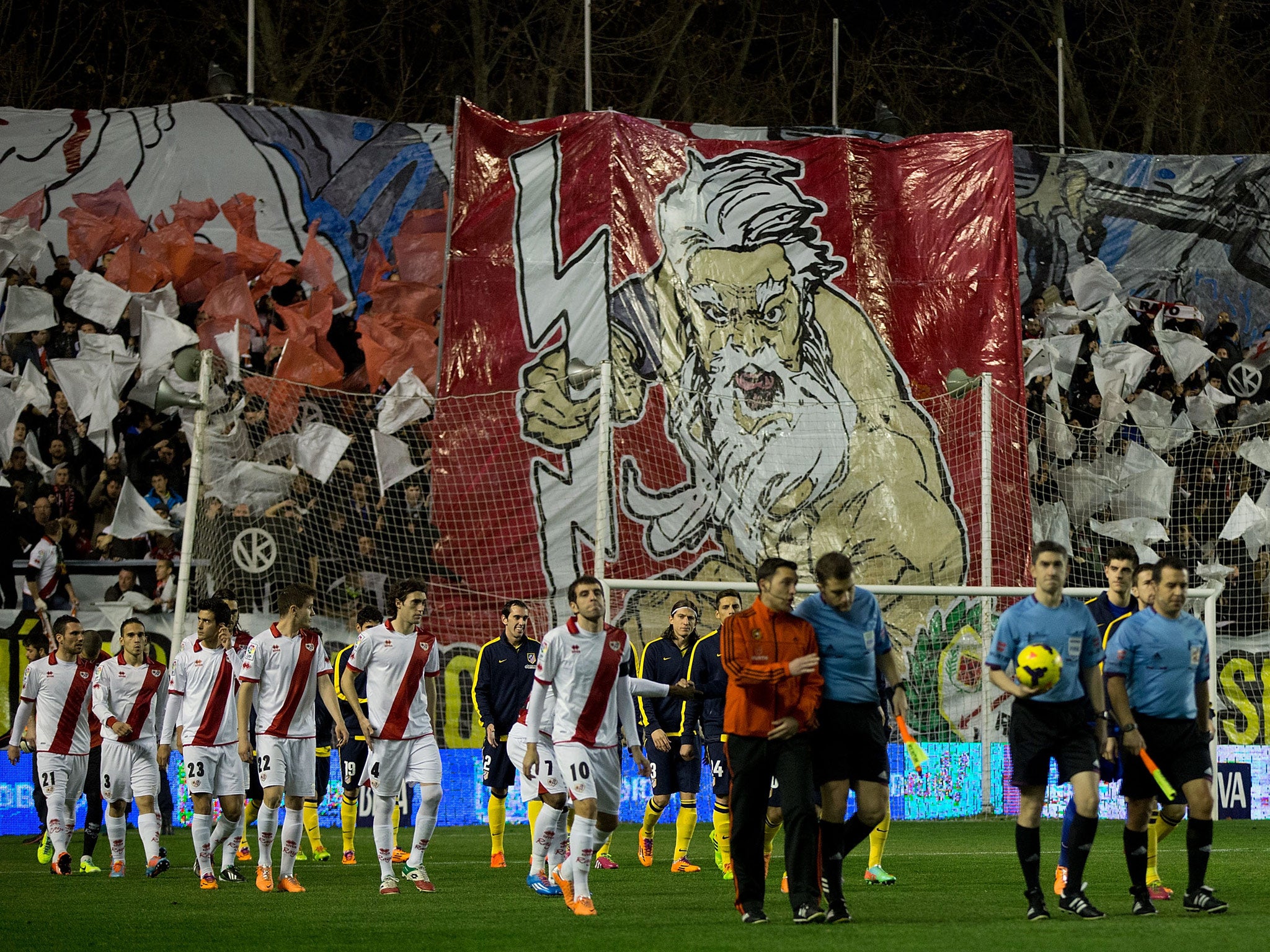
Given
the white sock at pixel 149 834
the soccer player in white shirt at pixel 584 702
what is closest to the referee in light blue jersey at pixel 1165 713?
the soccer player in white shirt at pixel 584 702

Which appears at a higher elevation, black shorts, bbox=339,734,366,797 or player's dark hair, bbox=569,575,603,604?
player's dark hair, bbox=569,575,603,604

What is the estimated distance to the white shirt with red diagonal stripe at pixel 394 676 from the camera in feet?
37.1

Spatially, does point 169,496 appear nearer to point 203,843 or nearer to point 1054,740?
point 203,843

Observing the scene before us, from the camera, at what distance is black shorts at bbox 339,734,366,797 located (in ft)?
46.8

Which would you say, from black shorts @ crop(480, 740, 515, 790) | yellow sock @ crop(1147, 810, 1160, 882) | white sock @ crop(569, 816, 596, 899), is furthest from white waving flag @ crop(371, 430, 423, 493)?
yellow sock @ crop(1147, 810, 1160, 882)

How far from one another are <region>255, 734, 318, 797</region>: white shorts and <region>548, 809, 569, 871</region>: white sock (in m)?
1.91

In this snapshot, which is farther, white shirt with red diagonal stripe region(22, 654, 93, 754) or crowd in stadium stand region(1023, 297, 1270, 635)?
crowd in stadium stand region(1023, 297, 1270, 635)

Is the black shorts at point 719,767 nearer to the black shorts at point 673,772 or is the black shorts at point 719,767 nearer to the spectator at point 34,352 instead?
the black shorts at point 673,772

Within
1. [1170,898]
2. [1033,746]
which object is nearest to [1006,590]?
[1170,898]

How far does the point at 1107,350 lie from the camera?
24203 millimetres

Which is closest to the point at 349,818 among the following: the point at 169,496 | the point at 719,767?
the point at 719,767

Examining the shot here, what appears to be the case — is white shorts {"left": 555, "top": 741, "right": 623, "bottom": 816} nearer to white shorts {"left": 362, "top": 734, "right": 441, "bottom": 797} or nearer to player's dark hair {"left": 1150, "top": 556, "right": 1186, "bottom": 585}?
white shorts {"left": 362, "top": 734, "right": 441, "bottom": 797}

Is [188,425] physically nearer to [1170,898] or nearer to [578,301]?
[578,301]

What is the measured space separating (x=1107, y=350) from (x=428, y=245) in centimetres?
998
